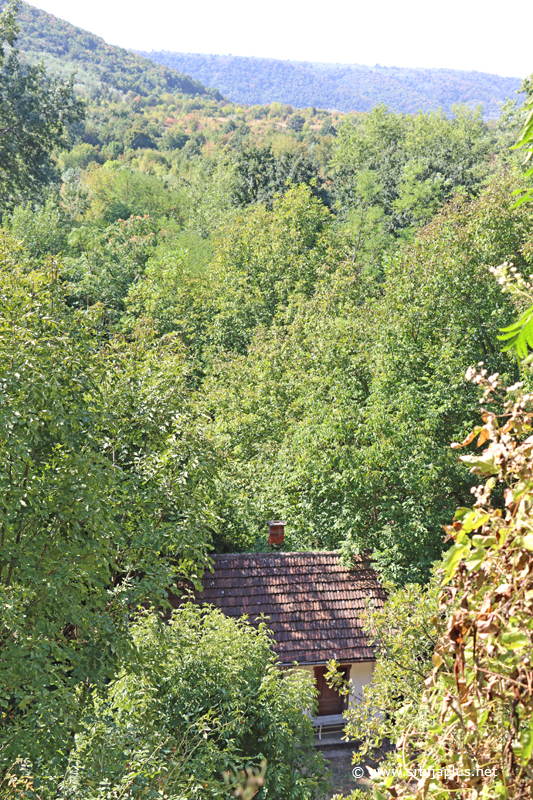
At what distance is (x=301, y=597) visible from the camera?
1351cm

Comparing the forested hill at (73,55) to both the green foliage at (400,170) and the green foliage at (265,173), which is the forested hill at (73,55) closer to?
the green foliage at (400,170)

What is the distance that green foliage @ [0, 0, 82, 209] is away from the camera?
22875 mm

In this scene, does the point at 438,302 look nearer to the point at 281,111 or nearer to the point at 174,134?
the point at 174,134

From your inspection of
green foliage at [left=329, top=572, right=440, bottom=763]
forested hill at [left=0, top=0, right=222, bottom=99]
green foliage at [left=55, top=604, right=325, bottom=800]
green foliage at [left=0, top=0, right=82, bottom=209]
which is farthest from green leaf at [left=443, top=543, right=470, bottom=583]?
forested hill at [left=0, top=0, right=222, bottom=99]

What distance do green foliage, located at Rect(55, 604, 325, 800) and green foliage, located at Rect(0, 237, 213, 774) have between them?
46 centimetres

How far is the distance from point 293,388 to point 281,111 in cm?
17454

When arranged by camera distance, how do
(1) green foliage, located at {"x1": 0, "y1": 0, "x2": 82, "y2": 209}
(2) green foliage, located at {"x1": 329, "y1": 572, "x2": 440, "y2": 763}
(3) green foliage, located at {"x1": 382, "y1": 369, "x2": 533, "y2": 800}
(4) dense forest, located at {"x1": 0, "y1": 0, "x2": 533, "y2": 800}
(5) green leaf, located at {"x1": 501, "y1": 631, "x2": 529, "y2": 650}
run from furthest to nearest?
(1) green foliage, located at {"x1": 0, "y1": 0, "x2": 82, "y2": 209} < (2) green foliage, located at {"x1": 329, "y1": 572, "x2": 440, "y2": 763} < (4) dense forest, located at {"x1": 0, "y1": 0, "x2": 533, "y2": 800} < (3) green foliage, located at {"x1": 382, "y1": 369, "x2": 533, "y2": 800} < (5) green leaf, located at {"x1": 501, "y1": 631, "x2": 529, "y2": 650}

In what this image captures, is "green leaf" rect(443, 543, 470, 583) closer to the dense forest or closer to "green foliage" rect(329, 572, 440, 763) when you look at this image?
the dense forest

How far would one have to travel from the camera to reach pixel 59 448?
7578 millimetres

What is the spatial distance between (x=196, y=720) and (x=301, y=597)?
6.43m

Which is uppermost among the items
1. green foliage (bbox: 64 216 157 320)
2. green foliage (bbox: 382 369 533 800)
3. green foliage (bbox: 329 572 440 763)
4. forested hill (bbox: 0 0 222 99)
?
forested hill (bbox: 0 0 222 99)

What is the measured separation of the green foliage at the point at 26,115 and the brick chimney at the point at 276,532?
18660 millimetres

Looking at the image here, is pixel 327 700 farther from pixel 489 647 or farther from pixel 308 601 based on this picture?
pixel 489 647

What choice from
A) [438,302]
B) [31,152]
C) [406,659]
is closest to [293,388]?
[438,302]
